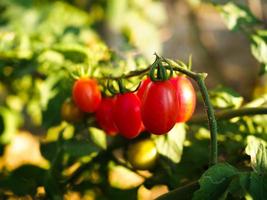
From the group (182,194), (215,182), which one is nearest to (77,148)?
(182,194)

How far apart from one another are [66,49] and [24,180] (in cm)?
34

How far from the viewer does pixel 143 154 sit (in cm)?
110

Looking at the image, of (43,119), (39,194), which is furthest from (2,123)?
(39,194)

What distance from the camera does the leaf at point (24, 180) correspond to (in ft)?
3.99

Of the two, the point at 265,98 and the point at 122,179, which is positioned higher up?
the point at 265,98

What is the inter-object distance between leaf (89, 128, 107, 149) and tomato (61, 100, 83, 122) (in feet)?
0.15

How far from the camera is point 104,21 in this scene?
3000 millimetres

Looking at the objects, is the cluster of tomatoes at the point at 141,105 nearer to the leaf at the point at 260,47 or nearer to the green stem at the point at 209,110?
the green stem at the point at 209,110

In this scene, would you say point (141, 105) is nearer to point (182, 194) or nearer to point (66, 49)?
point (182, 194)

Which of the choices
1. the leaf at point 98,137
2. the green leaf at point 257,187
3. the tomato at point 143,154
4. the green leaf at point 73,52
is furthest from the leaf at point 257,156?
the green leaf at point 73,52

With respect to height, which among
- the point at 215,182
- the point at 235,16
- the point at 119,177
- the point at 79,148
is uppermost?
the point at 235,16

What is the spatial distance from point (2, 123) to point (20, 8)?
1.18 meters

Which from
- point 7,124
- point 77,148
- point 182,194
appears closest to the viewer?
point 182,194

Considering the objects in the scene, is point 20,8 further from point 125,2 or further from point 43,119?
point 43,119
